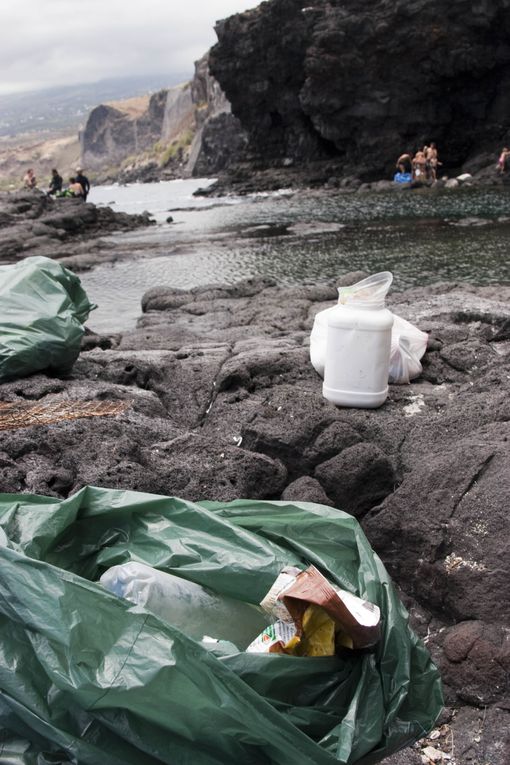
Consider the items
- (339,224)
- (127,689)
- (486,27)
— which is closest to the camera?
(127,689)

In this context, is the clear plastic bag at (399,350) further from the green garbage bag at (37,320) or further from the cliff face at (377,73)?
the cliff face at (377,73)

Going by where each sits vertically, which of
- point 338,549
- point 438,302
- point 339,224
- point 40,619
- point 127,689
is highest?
point 40,619

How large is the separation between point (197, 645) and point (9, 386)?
10.3ft

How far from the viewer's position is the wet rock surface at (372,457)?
2764 millimetres

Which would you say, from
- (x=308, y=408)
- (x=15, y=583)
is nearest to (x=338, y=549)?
(x=15, y=583)

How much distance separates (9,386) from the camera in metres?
4.65

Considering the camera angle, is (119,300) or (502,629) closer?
(502,629)

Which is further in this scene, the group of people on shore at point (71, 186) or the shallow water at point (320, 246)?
the group of people on shore at point (71, 186)

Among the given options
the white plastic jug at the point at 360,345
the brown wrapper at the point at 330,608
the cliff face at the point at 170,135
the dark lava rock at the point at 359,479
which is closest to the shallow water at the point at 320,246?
the white plastic jug at the point at 360,345

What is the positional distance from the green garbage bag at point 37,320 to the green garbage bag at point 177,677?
100 inches

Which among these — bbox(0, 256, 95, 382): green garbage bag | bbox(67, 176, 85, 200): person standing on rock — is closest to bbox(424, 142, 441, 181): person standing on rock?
bbox(67, 176, 85, 200): person standing on rock

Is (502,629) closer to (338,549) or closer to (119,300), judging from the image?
(338,549)

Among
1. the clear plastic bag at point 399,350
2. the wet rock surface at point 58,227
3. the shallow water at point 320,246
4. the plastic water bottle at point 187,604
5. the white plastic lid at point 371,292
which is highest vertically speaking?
the white plastic lid at point 371,292

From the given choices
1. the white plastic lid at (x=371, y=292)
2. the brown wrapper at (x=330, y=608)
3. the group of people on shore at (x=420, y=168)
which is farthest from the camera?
the group of people on shore at (x=420, y=168)
